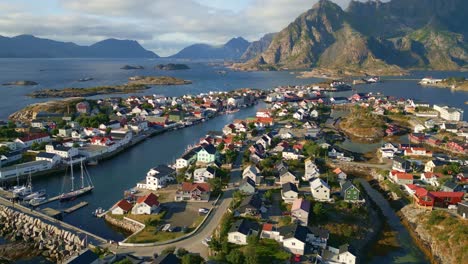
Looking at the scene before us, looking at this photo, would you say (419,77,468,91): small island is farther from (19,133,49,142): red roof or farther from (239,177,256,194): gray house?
(19,133,49,142): red roof

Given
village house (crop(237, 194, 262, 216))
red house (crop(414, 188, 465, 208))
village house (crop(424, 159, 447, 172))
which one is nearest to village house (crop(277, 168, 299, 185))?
village house (crop(237, 194, 262, 216))

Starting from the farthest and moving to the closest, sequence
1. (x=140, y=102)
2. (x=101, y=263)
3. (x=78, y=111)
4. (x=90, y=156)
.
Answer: (x=140, y=102), (x=78, y=111), (x=90, y=156), (x=101, y=263)

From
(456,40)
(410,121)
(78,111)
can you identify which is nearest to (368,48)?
(456,40)

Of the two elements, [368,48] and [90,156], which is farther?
[368,48]

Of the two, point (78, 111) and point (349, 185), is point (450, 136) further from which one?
point (78, 111)

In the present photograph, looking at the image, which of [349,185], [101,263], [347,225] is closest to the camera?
[101,263]

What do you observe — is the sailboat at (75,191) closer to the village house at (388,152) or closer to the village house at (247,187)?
the village house at (247,187)

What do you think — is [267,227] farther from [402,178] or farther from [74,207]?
[402,178]
